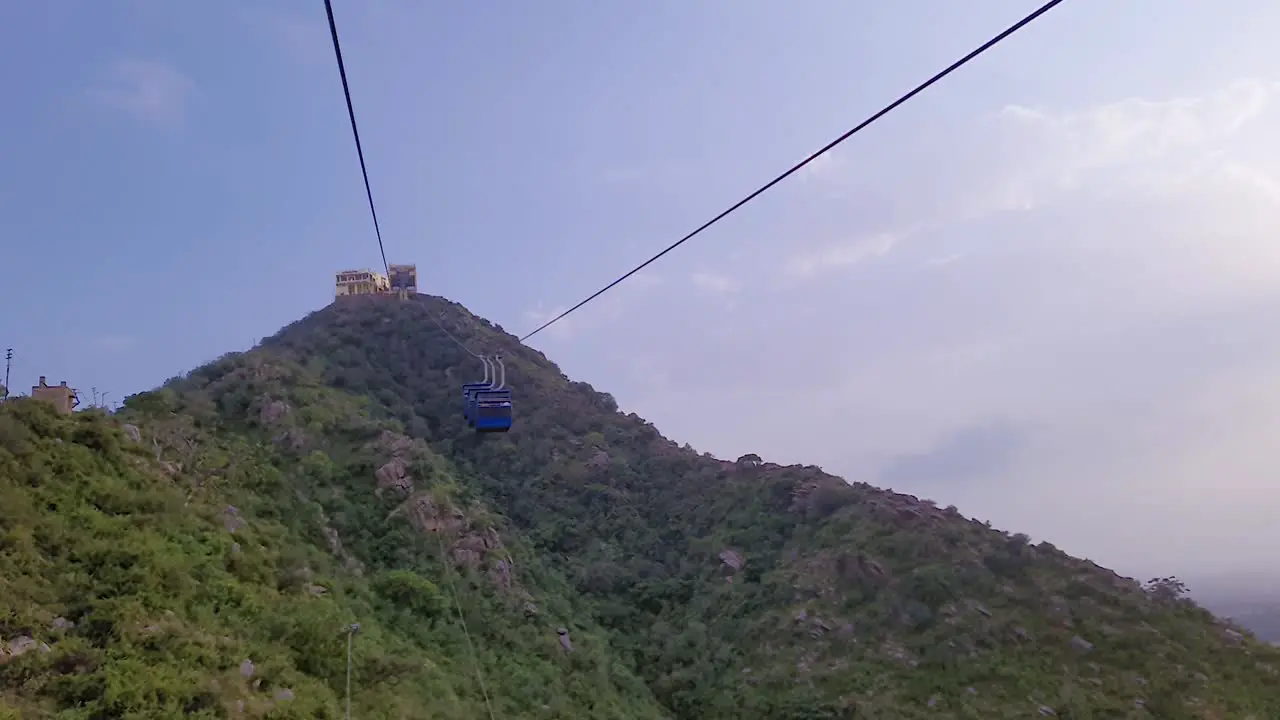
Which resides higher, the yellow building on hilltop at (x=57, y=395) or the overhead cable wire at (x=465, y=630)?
the yellow building on hilltop at (x=57, y=395)

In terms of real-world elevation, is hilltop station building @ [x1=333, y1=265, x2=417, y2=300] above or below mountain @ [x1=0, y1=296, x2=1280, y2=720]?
above

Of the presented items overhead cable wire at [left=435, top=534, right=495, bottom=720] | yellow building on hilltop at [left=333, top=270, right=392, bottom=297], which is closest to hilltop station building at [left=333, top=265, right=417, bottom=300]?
yellow building on hilltop at [left=333, top=270, right=392, bottom=297]

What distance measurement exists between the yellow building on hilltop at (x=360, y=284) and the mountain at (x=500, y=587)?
62.3 feet

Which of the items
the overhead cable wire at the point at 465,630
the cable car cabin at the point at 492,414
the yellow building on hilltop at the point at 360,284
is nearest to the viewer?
the overhead cable wire at the point at 465,630

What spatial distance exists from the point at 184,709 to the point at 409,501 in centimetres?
1389

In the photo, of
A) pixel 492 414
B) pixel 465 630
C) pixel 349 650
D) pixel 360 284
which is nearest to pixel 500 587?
pixel 465 630

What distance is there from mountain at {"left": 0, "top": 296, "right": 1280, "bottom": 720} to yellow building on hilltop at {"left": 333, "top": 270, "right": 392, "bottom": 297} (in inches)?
747

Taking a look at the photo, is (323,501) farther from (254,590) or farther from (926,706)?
(926,706)

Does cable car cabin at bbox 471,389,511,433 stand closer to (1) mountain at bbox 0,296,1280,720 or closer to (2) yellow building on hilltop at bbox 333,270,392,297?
(1) mountain at bbox 0,296,1280,720

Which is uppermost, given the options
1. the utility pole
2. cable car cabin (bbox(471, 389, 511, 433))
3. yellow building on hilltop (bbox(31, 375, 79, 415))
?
yellow building on hilltop (bbox(31, 375, 79, 415))

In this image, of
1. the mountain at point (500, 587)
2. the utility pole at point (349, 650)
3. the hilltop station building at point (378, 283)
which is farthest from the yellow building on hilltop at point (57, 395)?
the hilltop station building at point (378, 283)

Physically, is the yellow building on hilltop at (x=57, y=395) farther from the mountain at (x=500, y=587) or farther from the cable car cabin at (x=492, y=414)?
the cable car cabin at (x=492, y=414)

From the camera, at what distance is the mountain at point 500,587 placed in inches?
520

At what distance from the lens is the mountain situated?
43.3 feet
